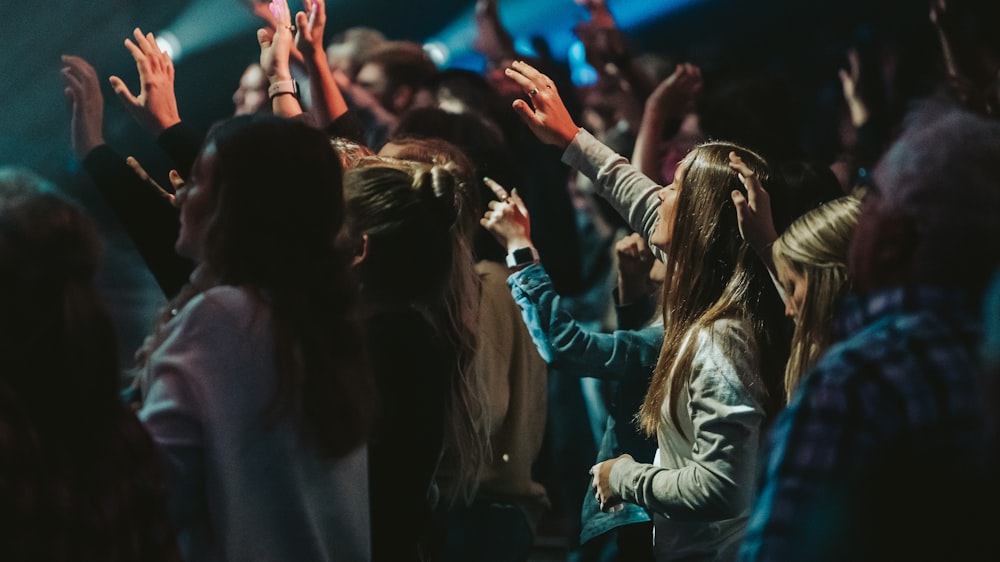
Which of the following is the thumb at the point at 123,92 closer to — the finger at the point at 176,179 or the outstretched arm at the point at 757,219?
the finger at the point at 176,179

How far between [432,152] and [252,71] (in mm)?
2196

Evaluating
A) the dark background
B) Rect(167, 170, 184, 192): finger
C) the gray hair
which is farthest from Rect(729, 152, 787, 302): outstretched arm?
the dark background

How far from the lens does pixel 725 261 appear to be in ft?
7.39

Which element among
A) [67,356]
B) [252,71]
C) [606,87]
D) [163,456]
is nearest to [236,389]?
[163,456]

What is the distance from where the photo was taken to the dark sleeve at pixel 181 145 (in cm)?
236

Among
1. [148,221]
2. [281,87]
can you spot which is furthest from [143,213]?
[281,87]

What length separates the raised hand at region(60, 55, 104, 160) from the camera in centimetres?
235

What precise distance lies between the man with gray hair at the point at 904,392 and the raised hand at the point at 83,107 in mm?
1570

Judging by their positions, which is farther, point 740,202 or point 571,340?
point 571,340

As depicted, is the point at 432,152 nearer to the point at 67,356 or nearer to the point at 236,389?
the point at 236,389

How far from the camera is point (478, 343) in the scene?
2.34 metres

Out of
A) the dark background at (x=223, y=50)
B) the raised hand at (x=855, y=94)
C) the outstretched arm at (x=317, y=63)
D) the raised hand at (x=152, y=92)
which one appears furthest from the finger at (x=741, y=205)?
the dark background at (x=223, y=50)

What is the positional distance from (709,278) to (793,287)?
0.71 feet

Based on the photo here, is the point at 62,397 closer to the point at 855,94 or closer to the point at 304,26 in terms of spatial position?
the point at 304,26
